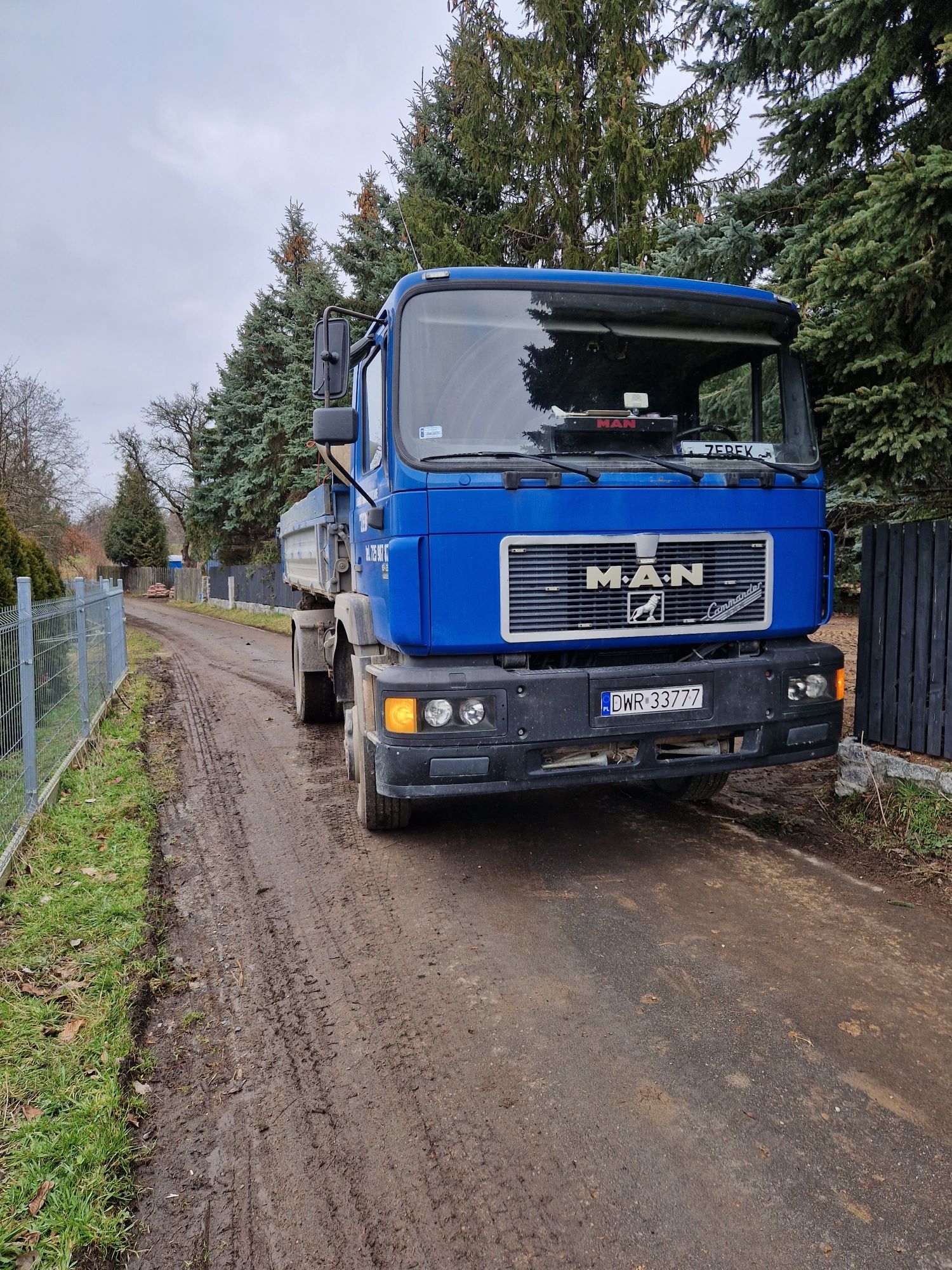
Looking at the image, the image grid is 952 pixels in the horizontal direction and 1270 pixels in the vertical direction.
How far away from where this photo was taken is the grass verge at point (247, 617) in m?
22.2

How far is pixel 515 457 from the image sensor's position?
3.84 m

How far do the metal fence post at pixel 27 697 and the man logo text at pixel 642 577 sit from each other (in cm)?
333

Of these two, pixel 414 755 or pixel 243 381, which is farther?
pixel 243 381

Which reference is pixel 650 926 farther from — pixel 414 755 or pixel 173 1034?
pixel 173 1034

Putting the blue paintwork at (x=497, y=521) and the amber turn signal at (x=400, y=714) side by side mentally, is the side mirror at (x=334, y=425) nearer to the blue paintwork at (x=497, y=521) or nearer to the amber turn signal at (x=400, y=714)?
the blue paintwork at (x=497, y=521)

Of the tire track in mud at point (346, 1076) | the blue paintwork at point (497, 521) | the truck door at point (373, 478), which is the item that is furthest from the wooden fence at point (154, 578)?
the blue paintwork at point (497, 521)

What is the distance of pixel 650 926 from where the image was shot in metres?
3.57

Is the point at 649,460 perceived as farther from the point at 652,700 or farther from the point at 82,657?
the point at 82,657

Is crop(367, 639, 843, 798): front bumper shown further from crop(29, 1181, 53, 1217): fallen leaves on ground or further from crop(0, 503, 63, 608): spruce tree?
crop(0, 503, 63, 608): spruce tree

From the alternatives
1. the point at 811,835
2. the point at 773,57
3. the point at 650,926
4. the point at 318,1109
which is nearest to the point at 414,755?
the point at 650,926

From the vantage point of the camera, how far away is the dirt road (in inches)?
79.0

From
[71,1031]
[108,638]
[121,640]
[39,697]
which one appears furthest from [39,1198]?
[121,640]

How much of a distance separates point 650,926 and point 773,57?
5.85 m

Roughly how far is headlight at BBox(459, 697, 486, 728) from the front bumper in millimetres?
44
